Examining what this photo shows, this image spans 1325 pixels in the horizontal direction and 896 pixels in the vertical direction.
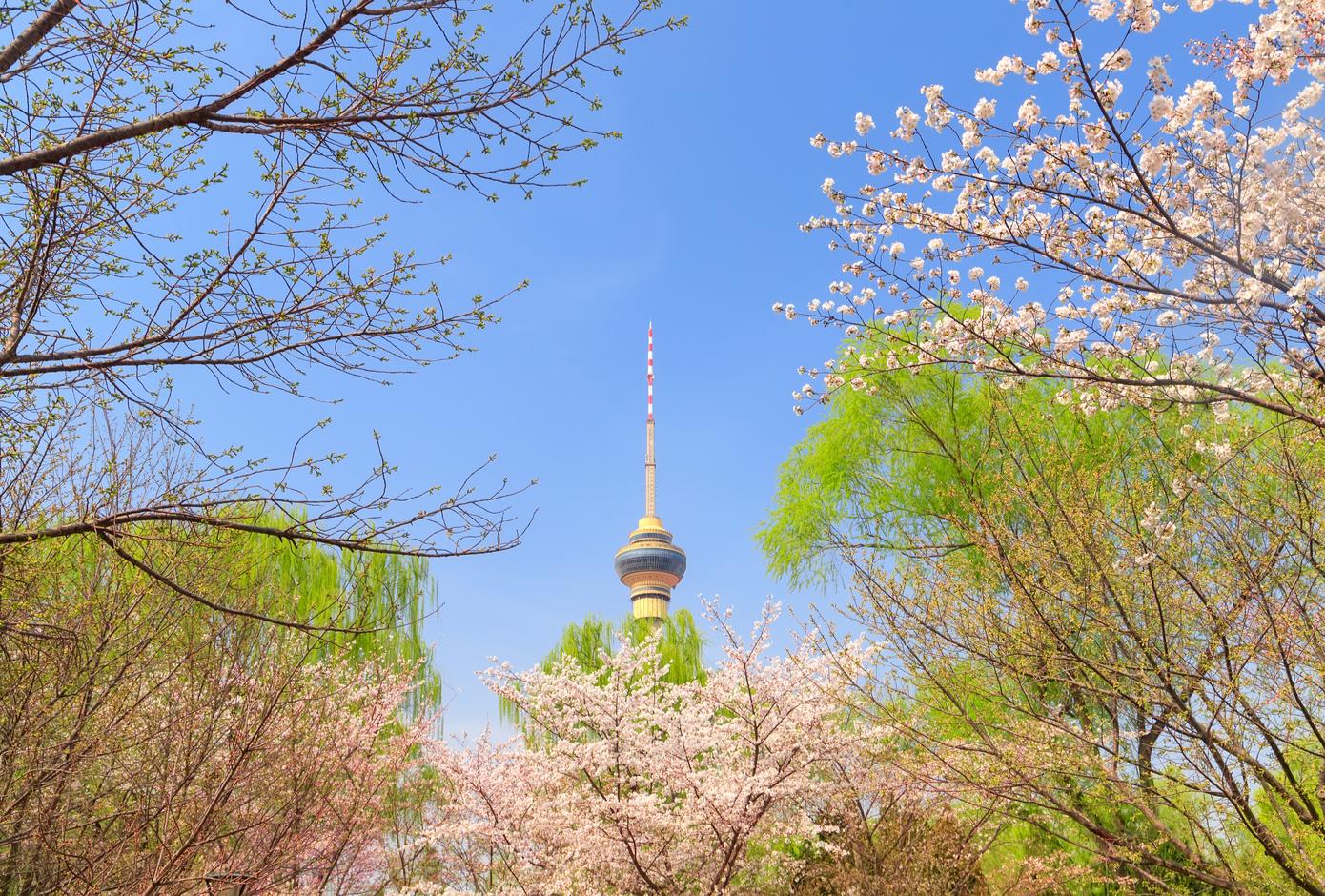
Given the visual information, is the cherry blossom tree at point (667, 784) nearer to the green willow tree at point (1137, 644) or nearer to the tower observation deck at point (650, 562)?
the green willow tree at point (1137, 644)

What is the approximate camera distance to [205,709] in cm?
701

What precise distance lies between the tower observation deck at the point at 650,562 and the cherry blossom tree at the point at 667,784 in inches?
2038

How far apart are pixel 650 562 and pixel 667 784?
56.6 metres

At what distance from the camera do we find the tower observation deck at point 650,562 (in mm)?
66000

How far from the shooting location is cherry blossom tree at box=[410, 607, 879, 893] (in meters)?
9.49

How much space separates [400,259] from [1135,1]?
13.4 feet

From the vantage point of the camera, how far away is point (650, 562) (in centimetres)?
6662

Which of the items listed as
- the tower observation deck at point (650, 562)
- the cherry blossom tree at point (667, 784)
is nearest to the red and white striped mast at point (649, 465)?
the tower observation deck at point (650, 562)

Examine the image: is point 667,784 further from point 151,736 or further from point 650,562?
point 650,562

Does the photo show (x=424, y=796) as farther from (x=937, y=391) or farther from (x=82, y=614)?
(x=937, y=391)

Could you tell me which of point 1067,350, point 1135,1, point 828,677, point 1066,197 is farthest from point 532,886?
point 1135,1

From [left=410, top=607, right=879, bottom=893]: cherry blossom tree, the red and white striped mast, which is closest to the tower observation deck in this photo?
the red and white striped mast

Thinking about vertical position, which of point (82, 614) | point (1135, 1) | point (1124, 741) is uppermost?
point (1135, 1)

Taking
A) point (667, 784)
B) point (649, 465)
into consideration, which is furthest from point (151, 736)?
point (649, 465)
